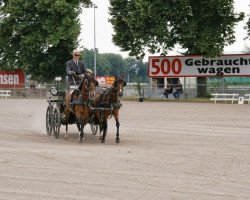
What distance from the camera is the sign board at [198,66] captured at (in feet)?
172

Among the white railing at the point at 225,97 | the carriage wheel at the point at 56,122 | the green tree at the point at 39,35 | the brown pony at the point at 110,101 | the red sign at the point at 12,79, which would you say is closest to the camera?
the brown pony at the point at 110,101

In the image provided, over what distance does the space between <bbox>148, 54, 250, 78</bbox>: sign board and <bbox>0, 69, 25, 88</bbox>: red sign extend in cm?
1699

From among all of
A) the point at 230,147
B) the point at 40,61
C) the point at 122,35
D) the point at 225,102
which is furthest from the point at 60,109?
the point at 40,61

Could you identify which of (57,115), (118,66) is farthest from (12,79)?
(118,66)

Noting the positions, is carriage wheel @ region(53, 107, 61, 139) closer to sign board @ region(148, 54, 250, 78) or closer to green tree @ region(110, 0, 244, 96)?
green tree @ region(110, 0, 244, 96)

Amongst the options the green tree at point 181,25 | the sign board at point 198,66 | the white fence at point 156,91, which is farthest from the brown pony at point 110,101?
the sign board at point 198,66

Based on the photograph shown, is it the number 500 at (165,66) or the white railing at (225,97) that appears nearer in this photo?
the white railing at (225,97)

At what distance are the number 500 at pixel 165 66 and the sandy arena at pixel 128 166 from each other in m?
32.7

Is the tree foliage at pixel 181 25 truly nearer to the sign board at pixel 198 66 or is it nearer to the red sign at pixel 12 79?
the sign board at pixel 198 66

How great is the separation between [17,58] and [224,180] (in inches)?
2109

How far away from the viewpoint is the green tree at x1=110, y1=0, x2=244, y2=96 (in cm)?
4978

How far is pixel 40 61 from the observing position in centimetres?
6153

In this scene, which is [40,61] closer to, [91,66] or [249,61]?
[249,61]

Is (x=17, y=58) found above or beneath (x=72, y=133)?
above
